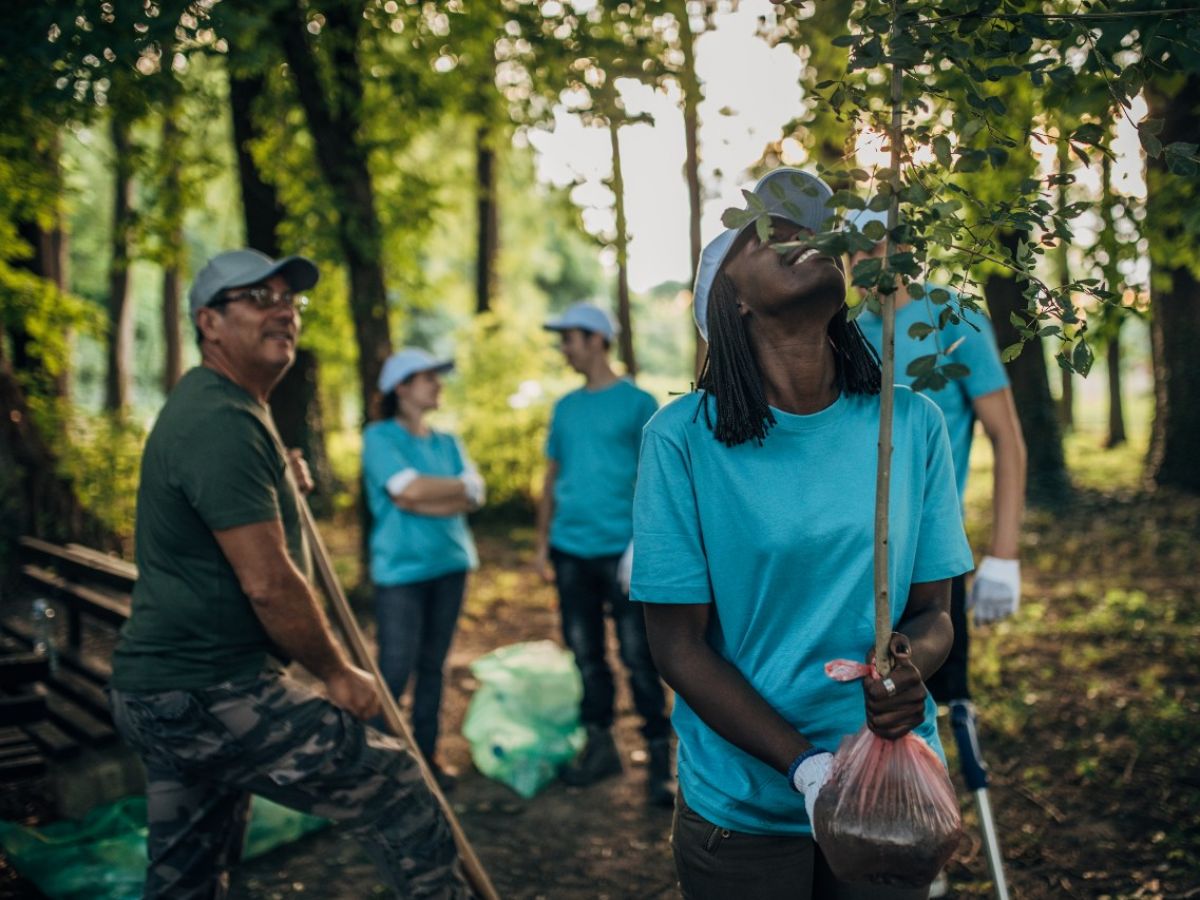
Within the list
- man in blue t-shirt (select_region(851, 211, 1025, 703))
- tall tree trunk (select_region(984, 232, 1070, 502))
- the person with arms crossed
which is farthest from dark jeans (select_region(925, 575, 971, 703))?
tall tree trunk (select_region(984, 232, 1070, 502))

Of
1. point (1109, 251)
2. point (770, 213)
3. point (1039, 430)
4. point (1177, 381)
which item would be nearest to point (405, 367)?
point (1109, 251)

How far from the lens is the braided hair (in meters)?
1.96

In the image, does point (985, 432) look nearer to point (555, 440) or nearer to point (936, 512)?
point (936, 512)

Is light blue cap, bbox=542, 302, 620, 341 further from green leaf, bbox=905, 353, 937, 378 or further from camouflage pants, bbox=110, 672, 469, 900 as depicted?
green leaf, bbox=905, 353, 937, 378

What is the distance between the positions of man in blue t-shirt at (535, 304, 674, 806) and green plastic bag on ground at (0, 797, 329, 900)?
1520mm

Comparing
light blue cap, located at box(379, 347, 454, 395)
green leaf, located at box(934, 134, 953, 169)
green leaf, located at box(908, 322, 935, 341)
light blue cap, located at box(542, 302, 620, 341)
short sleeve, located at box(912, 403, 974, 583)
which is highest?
light blue cap, located at box(542, 302, 620, 341)

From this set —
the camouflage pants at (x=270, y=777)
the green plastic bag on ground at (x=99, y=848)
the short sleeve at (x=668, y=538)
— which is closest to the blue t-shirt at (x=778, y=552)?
the short sleeve at (x=668, y=538)

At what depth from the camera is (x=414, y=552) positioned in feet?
16.4

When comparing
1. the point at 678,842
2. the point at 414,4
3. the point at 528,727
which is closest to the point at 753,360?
the point at 678,842

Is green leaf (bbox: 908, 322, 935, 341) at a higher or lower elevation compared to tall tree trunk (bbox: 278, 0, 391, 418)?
lower

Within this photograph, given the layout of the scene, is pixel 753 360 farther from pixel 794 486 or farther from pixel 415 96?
pixel 415 96

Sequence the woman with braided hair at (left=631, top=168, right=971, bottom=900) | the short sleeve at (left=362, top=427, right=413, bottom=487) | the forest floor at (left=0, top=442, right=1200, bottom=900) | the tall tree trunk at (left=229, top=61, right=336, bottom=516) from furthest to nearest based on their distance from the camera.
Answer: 1. the tall tree trunk at (left=229, top=61, right=336, bottom=516)
2. the short sleeve at (left=362, top=427, right=413, bottom=487)
3. the forest floor at (left=0, top=442, right=1200, bottom=900)
4. the woman with braided hair at (left=631, top=168, right=971, bottom=900)

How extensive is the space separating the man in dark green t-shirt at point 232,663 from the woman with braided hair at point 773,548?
1.18m

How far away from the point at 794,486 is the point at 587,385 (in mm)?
3427
